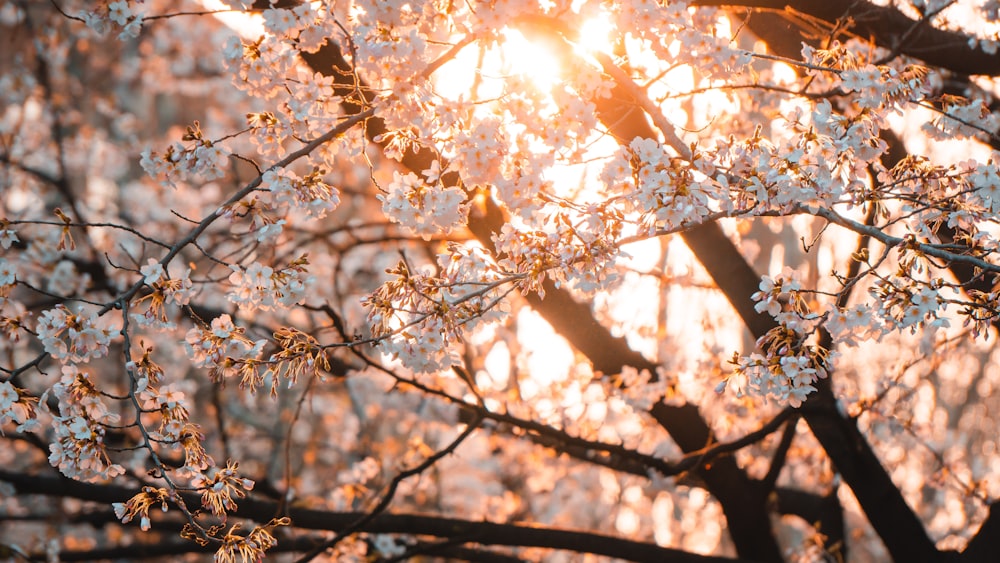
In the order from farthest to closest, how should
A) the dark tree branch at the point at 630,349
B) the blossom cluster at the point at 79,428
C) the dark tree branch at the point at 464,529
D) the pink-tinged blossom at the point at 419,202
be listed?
the dark tree branch at the point at 464,529
the dark tree branch at the point at 630,349
the pink-tinged blossom at the point at 419,202
the blossom cluster at the point at 79,428

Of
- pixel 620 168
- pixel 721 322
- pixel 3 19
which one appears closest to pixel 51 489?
pixel 620 168

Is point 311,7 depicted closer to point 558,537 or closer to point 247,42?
point 247,42

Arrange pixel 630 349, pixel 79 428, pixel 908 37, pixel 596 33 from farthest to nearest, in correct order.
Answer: pixel 630 349, pixel 908 37, pixel 596 33, pixel 79 428

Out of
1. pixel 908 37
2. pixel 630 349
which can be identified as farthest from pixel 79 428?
pixel 908 37

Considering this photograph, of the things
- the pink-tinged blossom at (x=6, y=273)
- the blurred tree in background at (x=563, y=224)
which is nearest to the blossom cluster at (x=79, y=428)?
the blurred tree in background at (x=563, y=224)

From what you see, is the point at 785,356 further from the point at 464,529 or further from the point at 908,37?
the point at 464,529

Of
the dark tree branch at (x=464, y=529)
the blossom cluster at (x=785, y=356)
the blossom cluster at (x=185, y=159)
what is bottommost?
the blossom cluster at (x=785, y=356)

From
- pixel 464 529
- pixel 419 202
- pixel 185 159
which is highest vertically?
pixel 185 159

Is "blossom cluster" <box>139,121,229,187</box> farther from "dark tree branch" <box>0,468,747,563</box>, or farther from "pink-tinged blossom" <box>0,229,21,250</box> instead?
"dark tree branch" <box>0,468,747,563</box>

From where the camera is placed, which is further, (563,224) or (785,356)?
(563,224)

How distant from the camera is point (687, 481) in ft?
16.2

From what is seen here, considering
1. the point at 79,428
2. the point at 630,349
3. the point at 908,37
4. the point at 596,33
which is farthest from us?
the point at 630,349

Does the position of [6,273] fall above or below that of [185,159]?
below

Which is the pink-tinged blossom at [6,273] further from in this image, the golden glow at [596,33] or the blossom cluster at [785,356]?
the blossom cluster at [785,356]
